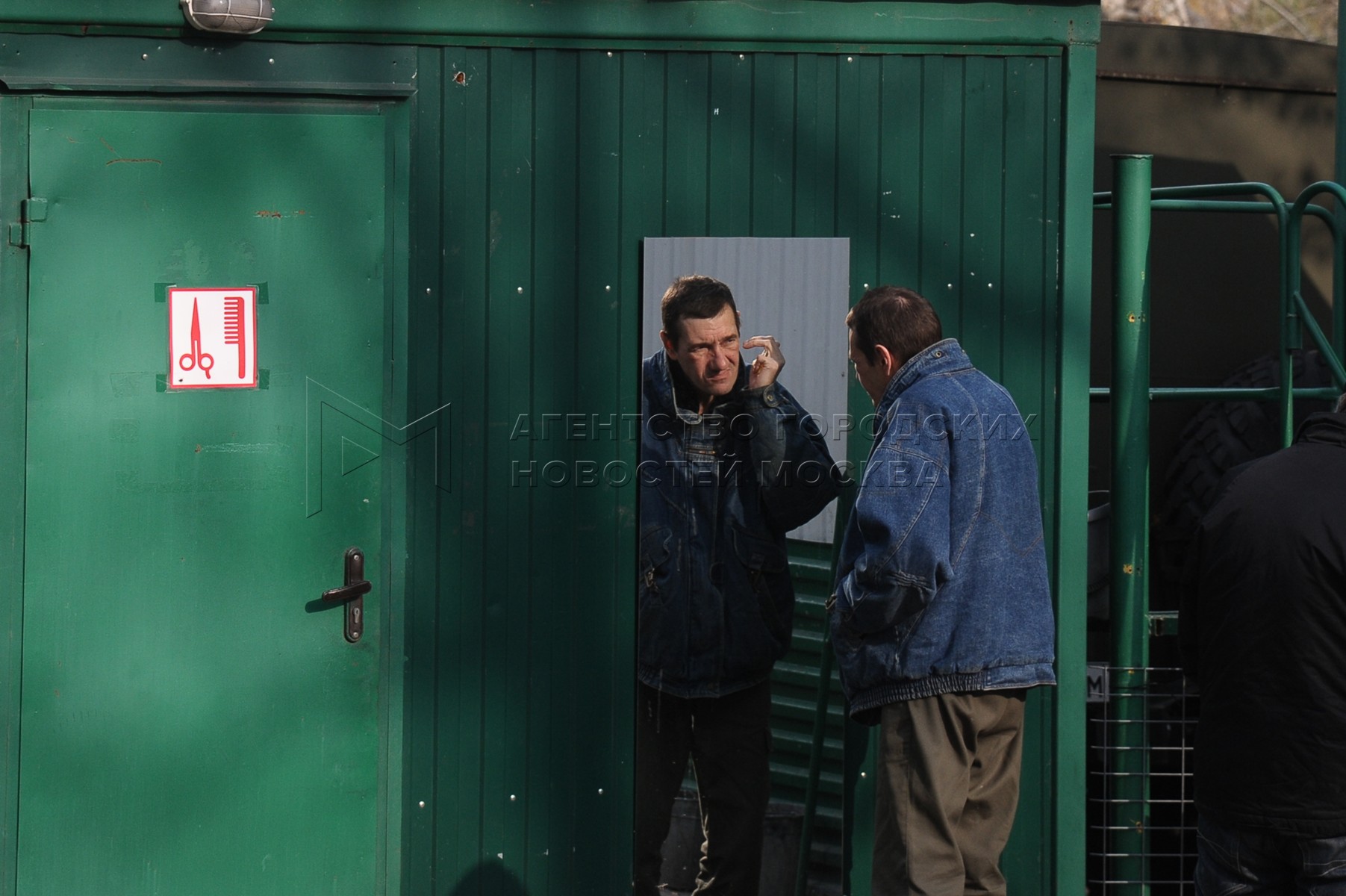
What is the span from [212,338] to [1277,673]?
3.02 meters

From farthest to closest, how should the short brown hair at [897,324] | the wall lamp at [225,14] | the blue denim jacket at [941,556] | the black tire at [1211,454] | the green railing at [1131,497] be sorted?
the black tire at [1211,454] → the green railing at [1131,497] → the wall lamp at [225,14] → the short brown hair at [897,324] → the blue denim jacket at [941,556]

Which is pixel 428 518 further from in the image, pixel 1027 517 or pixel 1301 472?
pixel 1301 472

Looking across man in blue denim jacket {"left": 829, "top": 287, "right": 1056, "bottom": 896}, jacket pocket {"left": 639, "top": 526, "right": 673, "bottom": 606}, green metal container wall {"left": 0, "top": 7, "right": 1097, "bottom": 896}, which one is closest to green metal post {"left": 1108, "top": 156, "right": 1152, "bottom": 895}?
green metal container wall {"left": 0, "top": 7, "right": 1097, "bottom": 896}

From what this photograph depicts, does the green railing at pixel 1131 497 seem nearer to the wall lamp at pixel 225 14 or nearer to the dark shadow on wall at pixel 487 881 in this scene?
the dark shadow on wall at pixel 487 881

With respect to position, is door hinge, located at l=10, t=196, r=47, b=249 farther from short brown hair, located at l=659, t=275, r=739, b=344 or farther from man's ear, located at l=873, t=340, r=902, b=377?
man's ear, located at l=873, t=340, r=902, b=377

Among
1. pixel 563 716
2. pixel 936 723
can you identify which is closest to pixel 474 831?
pixel 563 716

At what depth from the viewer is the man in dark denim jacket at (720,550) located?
383 centimetres

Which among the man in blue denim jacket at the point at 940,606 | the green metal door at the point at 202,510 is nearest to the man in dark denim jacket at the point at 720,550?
the man in blue denim jacket at the point at 940,606

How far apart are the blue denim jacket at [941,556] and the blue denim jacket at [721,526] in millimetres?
370

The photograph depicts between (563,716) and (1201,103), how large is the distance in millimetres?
4998

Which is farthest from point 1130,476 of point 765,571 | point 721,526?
point 721,526

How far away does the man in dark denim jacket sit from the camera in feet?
12.6

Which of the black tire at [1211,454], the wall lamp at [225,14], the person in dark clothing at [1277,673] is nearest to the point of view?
the person in dark clothing at [1277,673]

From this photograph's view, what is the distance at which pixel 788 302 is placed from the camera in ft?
12.7
